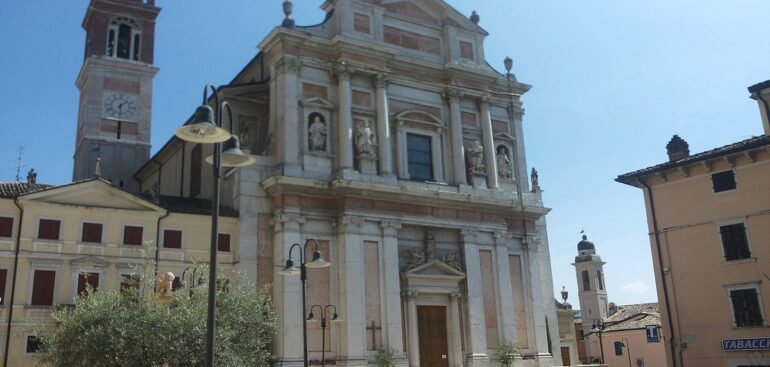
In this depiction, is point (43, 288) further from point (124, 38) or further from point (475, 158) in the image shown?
point (124, 38)

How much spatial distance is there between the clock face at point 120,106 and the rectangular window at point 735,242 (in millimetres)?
34839

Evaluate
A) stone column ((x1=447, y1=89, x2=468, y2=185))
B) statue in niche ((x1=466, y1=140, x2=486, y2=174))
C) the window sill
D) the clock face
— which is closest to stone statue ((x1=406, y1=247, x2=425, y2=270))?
stone column ((x1=447, y1=89, x2=468, y2=185))

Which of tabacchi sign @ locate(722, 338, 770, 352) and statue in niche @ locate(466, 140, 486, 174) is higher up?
statue in niche @ locate(466, 140, 486, 174)

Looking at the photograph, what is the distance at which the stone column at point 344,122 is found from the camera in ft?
92.6

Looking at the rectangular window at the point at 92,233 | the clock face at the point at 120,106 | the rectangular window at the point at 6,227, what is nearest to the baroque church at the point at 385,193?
the rectangular window at the point at 6,227

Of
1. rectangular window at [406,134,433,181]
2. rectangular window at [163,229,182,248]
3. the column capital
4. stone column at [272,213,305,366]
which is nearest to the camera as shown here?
stone column at [272,213,305,366]

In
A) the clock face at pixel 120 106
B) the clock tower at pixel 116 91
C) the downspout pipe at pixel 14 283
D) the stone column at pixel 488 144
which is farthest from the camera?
the clock face at pixel 120 106

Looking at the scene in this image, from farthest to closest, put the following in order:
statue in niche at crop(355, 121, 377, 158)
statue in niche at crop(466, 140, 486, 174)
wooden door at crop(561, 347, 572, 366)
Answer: wooden door at crop(561, 347, 572, 366), statue in niche at crop(466, 140, 486, 174), statue in niche at crop(355, 121, 377, 158)

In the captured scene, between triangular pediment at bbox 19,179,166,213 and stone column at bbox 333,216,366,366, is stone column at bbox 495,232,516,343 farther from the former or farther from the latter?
triangular pediment at bbox 19,179,166,213

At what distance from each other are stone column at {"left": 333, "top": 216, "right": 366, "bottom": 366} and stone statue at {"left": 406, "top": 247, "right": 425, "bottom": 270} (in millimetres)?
2415

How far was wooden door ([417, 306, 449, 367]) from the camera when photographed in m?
28.4

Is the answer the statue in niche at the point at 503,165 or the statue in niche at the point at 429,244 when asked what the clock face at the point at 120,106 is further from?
the statue in niche at the point at 503,165

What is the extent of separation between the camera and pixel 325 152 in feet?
93.5

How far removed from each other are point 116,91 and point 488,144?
25.6m
